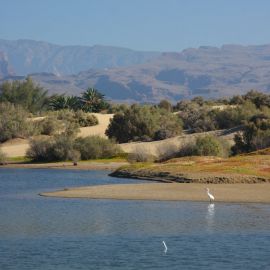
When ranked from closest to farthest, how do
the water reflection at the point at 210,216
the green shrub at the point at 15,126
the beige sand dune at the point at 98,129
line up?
the water reflection at the point at 210,216, the green shrub at the point at 15,126, the beige sand dune at the point at 98,129

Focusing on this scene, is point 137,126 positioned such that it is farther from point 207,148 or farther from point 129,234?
point 129,234

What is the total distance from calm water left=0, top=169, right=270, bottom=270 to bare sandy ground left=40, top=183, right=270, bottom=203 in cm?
198

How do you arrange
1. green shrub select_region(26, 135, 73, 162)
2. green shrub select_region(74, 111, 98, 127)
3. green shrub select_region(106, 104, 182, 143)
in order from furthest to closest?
green shrub select_region(74, 111, 98, 127) < green shrub select_region(106, 104, 182, 143) < green shrub select_region(26, 135, 73, 162)

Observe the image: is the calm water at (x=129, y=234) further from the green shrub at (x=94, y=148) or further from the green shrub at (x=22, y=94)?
the green shrub at (x=22, y=94)

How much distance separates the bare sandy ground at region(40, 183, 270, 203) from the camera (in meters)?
44.4

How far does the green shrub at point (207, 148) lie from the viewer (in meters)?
71.8

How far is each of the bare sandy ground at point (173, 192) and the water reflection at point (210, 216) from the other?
2.85 metres

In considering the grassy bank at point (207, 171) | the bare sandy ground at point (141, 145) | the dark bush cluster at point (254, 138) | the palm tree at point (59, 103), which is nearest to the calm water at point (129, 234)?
the grassy bank at point (207, 171)

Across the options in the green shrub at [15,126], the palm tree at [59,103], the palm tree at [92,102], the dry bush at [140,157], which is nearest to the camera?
the dry bush at [140,157]

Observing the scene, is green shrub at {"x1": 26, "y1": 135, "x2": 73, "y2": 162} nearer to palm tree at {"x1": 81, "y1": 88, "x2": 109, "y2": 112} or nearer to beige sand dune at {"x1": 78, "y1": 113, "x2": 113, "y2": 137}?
beige sand dune at {"x1": 78, "y1": 113, "x2": 113, "y2": 137}

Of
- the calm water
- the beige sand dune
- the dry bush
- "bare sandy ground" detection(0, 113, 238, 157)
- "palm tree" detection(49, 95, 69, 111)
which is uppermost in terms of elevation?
"palm tree" detection(49, 95, 69, 111)

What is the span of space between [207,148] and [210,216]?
3513 cm

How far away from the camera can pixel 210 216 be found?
36.8 metres

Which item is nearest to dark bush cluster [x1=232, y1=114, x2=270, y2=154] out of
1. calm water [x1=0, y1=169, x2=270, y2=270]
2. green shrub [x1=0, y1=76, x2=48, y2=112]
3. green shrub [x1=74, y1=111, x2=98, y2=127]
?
calm water [x1=0, y1=169, x2=270, y2=270]
